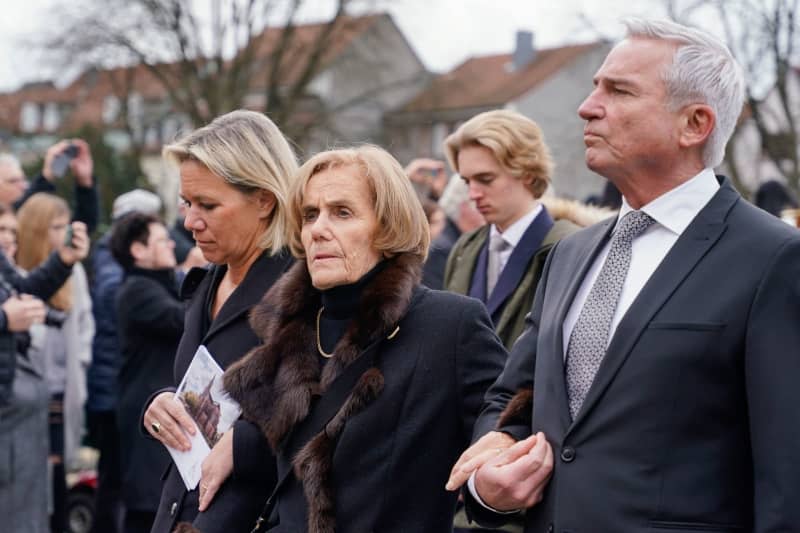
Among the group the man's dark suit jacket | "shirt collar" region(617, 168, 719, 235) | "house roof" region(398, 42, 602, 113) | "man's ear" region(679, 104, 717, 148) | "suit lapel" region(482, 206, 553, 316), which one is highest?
"man's ear" region(679, 104, 717, 148)

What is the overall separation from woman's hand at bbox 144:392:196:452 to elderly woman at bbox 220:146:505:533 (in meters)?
0.41

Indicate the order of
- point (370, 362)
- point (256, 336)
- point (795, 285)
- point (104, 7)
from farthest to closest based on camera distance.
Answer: point (104, 7) < point (256, 336) < point (370, 362) < point (795, 285)

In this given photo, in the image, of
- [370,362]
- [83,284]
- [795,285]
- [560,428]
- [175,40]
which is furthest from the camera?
[175,40]

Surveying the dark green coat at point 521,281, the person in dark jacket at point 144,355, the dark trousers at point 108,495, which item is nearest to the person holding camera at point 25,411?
the person in dark jacket at point 144,355

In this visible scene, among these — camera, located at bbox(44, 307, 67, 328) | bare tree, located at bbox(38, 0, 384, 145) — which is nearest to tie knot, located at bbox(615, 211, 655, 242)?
camera, located at bbox(44, 307, 67, 328)

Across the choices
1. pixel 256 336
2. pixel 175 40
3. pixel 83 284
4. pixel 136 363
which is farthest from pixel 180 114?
pixel 256 336

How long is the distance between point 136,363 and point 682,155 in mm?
4904

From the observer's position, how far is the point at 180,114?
34969 mm

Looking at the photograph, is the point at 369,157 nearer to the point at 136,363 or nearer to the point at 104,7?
the point at 136,363

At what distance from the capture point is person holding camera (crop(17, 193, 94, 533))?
29.0 feet

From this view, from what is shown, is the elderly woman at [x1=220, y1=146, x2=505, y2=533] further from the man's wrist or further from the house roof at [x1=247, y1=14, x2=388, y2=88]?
the house roof at [x1=247, y1=14, x2=388, y2=88]

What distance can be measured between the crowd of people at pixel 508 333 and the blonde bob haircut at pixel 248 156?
1 centimetres

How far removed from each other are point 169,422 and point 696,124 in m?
2.30

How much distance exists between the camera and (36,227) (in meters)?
8.88
